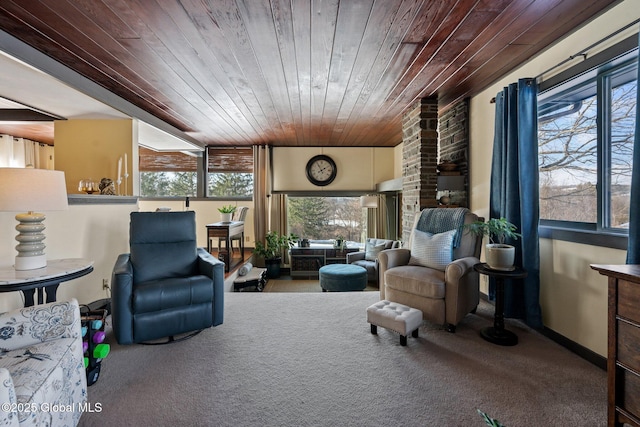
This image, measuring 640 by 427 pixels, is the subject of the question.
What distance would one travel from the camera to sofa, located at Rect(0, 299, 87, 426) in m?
1.14

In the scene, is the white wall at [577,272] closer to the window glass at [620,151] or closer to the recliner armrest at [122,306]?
the window glass at [620,151]

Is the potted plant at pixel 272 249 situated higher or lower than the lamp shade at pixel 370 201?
lower

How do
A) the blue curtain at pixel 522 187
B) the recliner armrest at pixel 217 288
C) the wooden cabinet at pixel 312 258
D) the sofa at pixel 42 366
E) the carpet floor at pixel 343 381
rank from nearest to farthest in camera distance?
the sofa at pixel 42 366 < the carpet floor at pixel 343 381 < the blue curtain at pixel 522 187 < the recliner armrest at pixel 217 288 < the wooden cabinet at pixel 312 258

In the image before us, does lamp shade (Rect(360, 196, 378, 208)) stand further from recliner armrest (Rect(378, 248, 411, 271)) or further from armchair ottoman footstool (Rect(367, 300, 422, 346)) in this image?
armchair ottoman footstool (Rect(367, 300, 422, 346))

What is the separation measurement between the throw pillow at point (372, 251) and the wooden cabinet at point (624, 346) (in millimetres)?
4043

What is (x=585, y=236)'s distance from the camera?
2.17m

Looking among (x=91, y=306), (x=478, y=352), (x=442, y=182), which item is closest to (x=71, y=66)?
(x=91, y=306)

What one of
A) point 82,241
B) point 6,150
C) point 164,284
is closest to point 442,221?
point 164,284

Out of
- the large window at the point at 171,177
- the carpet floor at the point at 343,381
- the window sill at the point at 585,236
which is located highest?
the large window at the point at 171,177

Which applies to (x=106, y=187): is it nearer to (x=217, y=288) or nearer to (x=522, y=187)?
(x=217, y=288)

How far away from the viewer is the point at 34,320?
5.01 feet

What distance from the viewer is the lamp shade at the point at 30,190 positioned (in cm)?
187

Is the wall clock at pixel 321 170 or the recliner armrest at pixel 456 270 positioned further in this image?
the wall clock at pixel 321 170

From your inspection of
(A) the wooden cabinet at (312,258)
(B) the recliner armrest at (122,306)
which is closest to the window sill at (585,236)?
(B) the recliner armrest at (122,306)
